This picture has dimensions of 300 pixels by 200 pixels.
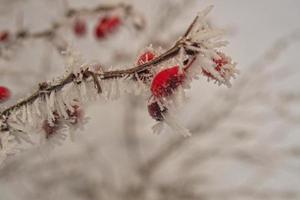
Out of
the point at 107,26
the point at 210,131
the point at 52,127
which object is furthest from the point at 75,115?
the point at 210,131

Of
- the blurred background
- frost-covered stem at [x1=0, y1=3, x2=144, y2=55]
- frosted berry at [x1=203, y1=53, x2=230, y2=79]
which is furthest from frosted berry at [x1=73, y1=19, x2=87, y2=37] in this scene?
frosted berry at [x1=203, y1=53, x2=230, y2=79]

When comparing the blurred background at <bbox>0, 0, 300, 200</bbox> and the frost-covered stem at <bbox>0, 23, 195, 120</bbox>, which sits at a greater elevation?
the blurred background at <bbox>0, 0, 300, 200</bbox>

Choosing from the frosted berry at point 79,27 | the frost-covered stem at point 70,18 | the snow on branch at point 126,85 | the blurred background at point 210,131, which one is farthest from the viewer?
the blurred background at point 210,131

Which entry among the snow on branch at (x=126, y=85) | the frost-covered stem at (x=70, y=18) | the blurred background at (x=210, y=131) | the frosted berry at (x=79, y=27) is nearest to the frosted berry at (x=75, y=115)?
the snow on branch at (x=126, y=85)

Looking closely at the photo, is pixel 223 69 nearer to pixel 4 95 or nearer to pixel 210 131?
pixel 4 95

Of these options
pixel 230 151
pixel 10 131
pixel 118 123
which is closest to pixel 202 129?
pixel 230 151

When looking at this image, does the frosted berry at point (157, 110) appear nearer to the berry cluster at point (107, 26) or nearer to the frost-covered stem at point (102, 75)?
the frost-covered stem at point (102, 75)

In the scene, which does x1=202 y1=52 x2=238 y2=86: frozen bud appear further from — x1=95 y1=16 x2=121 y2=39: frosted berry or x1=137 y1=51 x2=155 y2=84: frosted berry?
x1=95 y1=16 x2=121 y2=39: frosted berry

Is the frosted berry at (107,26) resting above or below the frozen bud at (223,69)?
above
